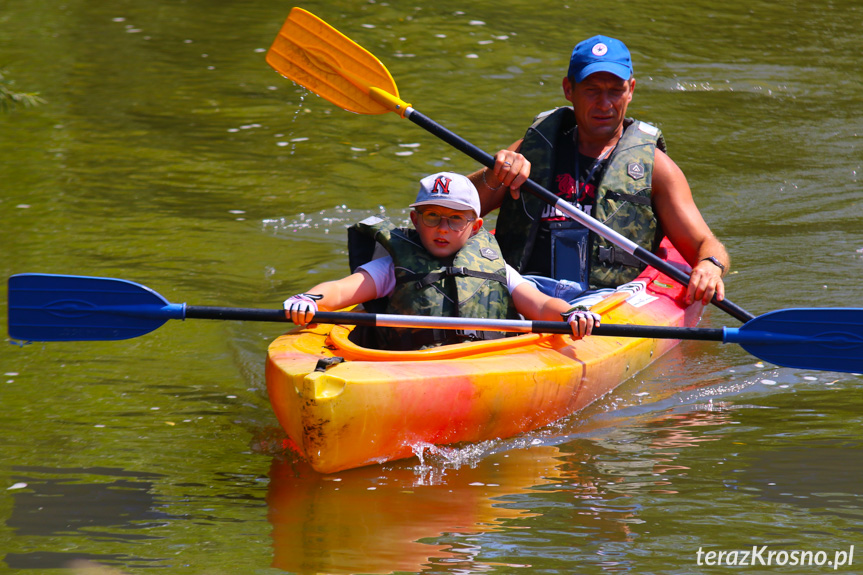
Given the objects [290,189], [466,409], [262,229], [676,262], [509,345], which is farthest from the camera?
[290,189]

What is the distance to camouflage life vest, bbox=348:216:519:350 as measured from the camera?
3.74 m

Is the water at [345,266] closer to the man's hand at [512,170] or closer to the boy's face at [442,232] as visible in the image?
the boy's face at [442,232]

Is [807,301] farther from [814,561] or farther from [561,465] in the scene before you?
[814,561]

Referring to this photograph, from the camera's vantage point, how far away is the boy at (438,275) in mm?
3691

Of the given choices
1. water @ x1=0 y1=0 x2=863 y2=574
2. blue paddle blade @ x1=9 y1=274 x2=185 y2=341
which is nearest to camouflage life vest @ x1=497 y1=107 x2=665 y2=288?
water @ x1=0 y1=0 x2=863 y2=574

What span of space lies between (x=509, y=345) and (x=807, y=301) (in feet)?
6.78

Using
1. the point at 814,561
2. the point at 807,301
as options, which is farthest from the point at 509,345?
the point at 807,301

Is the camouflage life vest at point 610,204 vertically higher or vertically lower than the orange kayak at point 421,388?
higher

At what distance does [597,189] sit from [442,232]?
1.01 meters

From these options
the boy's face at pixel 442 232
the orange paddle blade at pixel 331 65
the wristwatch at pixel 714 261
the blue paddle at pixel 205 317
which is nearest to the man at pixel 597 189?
the wristwatch at pixel 714 261

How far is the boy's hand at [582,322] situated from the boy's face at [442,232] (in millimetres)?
550

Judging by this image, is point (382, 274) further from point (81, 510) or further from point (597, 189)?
point (81, 510)

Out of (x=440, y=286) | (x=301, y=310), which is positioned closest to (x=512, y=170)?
(x=440, y=286)

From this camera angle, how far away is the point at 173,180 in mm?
7340
